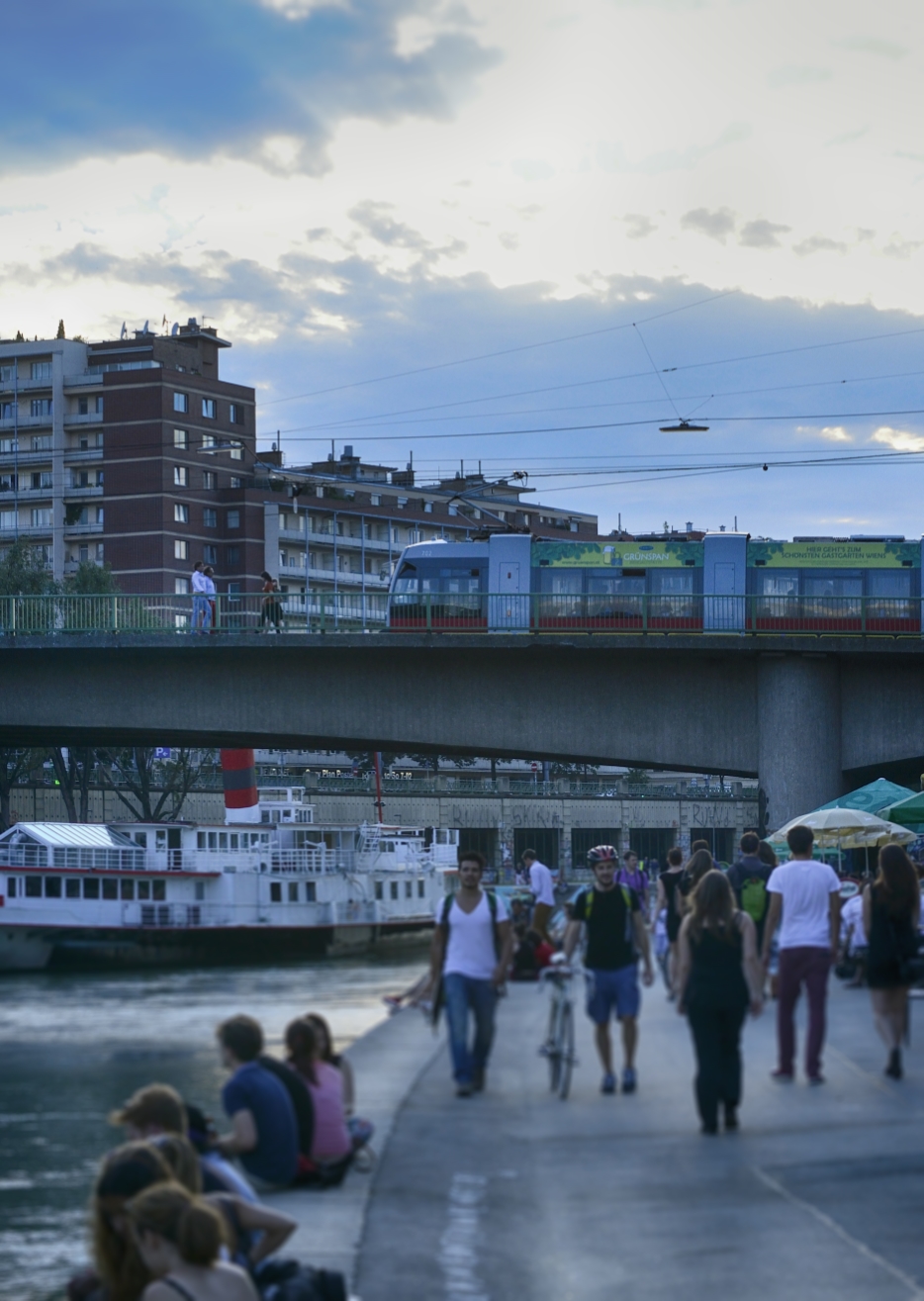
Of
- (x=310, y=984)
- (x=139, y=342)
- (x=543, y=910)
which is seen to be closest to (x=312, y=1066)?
(x=543, y=910)

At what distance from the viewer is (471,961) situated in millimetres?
12914

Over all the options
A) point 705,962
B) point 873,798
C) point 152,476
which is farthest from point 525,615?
point 152,476

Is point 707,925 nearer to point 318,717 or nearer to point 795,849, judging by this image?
point 795,849

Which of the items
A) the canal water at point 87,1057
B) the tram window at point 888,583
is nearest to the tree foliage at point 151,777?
the canal water at point 87,1057

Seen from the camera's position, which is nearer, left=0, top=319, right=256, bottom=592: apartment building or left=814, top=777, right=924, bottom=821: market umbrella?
left=814, top=777, right=924, bottom=821: market umbrella

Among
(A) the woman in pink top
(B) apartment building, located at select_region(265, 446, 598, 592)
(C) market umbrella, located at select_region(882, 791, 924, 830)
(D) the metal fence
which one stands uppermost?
(B) apartment building, located at select_region(265, 446, 598, 592)

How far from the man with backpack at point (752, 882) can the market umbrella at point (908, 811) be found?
15.9 meters

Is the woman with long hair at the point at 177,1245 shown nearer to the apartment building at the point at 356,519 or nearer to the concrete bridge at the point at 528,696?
the concrete bridge at the point at 528,696

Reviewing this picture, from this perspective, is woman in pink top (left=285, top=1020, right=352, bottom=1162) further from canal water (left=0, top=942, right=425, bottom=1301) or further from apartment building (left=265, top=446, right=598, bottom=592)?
apartment building (left=265, top=446, right=598, bottom=592)

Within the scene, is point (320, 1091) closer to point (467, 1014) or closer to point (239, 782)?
point (467, 1014)

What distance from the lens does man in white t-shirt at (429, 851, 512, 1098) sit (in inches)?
→ 505

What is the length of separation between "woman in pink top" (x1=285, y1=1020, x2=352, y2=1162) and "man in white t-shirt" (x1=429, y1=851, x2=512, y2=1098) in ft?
4.76

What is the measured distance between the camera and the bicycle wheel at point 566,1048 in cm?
1256

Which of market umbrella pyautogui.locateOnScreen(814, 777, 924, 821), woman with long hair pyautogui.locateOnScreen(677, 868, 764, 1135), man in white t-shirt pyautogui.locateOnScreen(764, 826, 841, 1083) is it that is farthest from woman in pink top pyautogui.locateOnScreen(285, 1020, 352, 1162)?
market umbrella pyautogui.locateOnScreen(814, 777, 924, 821)
